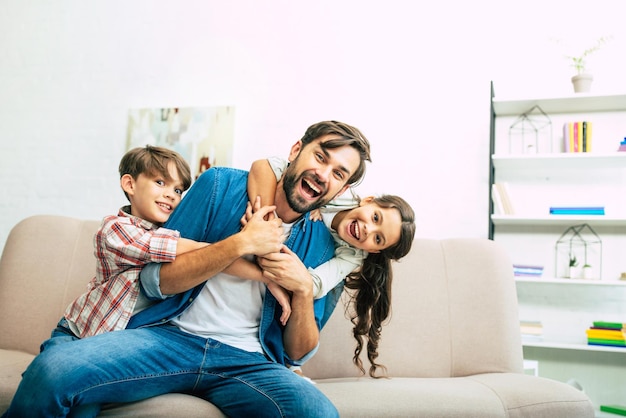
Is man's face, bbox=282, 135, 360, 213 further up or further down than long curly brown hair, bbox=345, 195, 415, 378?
further up

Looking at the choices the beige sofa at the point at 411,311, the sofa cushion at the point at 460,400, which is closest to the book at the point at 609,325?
the beige sofa at the point at 411,311

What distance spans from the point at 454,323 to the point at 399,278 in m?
0.26

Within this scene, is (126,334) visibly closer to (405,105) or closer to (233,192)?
(233,192)

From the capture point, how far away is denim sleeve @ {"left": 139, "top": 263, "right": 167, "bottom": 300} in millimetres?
1567

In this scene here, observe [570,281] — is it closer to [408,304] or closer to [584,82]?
[584,82]

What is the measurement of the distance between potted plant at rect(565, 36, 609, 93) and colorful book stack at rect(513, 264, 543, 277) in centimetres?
111

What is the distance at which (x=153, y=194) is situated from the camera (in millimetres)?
1791

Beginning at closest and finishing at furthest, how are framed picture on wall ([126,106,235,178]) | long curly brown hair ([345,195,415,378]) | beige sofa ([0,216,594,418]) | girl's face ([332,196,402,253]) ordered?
girl's face ([332,196,402,253]) → long curly brown hair ([345,195,415,378]) → beige sofa ([0,216,594,418]) → framed picture on wall ([126,106,235,178])

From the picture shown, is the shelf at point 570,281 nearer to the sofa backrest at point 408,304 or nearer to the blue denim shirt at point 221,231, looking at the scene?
the sofa backrest at point 408,304

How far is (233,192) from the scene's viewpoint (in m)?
1.73

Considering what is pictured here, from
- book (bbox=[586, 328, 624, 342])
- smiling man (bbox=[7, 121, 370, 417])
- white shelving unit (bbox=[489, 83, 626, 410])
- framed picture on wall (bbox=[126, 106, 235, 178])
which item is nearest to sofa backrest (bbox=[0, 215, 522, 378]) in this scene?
smiling man (bbox=[7, 121, 370, 417])

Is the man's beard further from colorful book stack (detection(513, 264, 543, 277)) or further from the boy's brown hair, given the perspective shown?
colorful book stack (detection(513, 264, 543, 277))

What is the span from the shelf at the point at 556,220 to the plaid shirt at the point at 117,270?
2.42 metres

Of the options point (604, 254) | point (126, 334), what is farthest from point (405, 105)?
point (126, 334)
